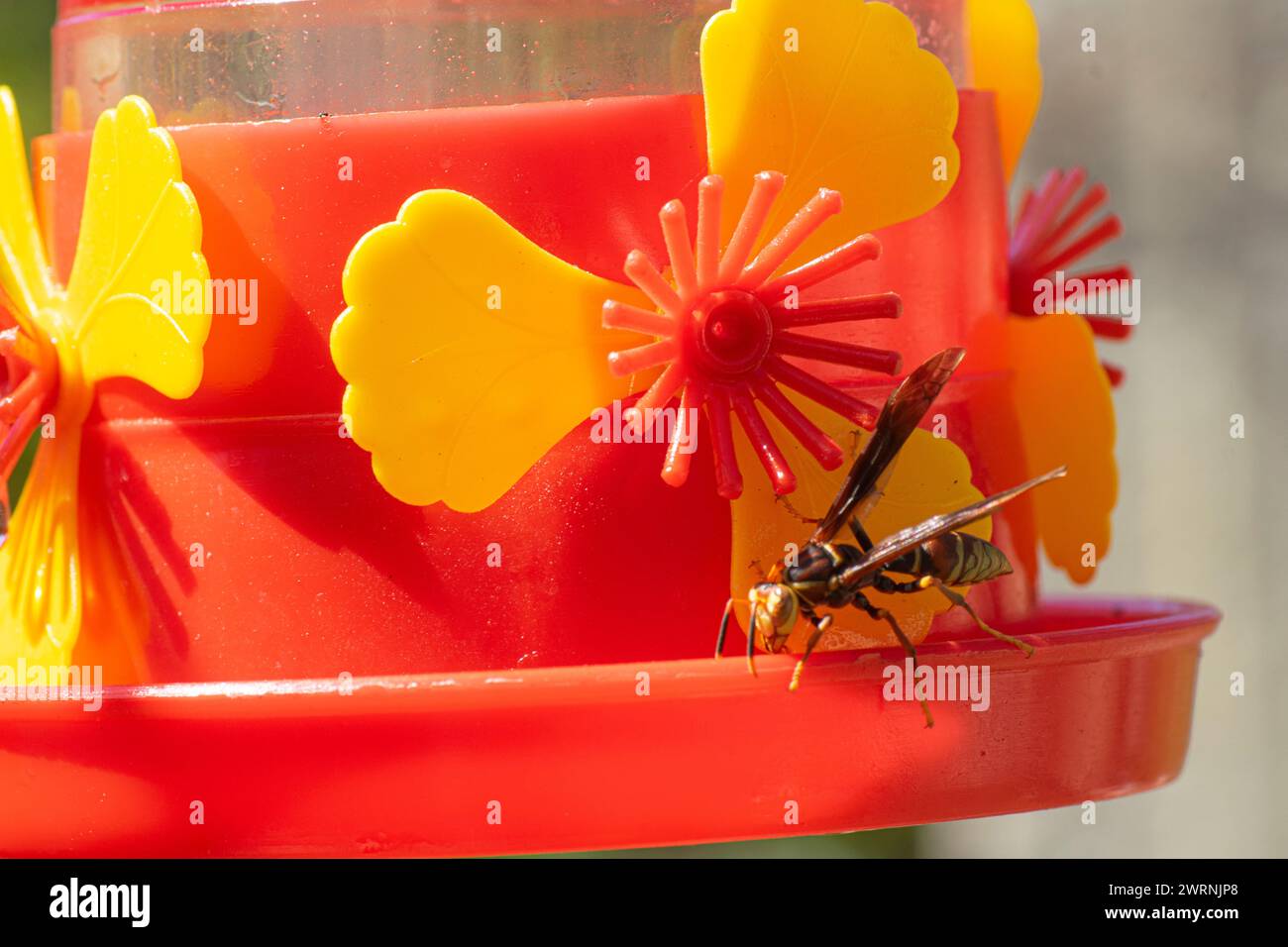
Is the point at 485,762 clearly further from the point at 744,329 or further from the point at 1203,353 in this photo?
the point at 1203,353

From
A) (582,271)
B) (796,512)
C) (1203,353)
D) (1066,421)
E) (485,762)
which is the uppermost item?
(1203,353)

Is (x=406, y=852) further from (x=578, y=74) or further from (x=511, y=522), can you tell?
(x=578, y=74)

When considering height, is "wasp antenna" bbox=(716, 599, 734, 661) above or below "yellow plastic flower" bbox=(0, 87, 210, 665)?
below

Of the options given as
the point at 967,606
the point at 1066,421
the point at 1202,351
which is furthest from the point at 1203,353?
the point at 967,606

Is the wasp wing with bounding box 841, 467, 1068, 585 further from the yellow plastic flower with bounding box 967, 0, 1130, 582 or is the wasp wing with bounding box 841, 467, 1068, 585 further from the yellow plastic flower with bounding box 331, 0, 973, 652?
the yellow plastic flower with bounding box 967, 0, 1130, 582

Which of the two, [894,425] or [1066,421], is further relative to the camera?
[1066,421]

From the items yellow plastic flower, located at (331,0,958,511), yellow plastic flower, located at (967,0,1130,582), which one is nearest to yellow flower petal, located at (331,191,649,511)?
yellow plastic flower, located at (331,0,958,511)

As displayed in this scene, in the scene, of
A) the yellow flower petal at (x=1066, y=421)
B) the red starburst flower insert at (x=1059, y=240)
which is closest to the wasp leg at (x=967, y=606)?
the yellow flower petal at (x=1066, y=421)

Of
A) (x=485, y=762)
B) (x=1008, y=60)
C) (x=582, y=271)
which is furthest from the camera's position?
(x=1008, y=60)

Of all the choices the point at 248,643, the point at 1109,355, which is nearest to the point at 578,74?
the point at 248,643
